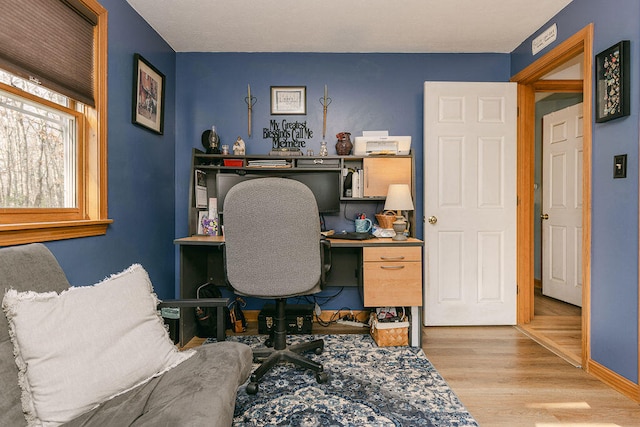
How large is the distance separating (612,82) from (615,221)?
808 mm

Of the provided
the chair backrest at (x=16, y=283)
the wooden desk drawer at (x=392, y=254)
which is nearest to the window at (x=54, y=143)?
the chair backrest at (x=16, y=283)

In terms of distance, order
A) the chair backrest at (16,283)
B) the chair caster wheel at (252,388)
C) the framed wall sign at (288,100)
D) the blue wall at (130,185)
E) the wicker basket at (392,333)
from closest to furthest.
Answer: the chair backrest at (16,283) < the chair caster wheel at (252,388) < the blue wall at (130,185) < the wicker basket at (392,333) < the framed wall sign at (288,100)

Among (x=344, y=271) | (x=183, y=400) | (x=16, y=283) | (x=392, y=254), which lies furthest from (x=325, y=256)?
(x=16, y=283)

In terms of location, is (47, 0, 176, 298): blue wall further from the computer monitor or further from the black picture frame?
the black picture frame

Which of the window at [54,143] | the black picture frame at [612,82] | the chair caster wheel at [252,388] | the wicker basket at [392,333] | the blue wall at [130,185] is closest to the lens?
the window at [54,143]

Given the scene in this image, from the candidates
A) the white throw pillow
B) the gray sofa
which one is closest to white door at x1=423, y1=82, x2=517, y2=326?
the gray sofa

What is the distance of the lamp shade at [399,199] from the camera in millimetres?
2711

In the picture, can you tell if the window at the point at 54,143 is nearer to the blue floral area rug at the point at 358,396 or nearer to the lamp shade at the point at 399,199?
the blue floral area rug at the point at 358,396

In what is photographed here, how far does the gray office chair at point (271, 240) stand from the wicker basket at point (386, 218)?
113 cm

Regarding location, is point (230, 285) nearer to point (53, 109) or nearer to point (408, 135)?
point (53, 109)

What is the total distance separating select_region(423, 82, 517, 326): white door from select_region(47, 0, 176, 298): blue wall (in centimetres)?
225

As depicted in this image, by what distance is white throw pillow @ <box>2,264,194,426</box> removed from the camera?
101cm

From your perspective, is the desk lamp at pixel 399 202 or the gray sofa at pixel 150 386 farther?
the desk lamp at pixel 399 202

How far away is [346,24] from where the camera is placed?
9.12ft
